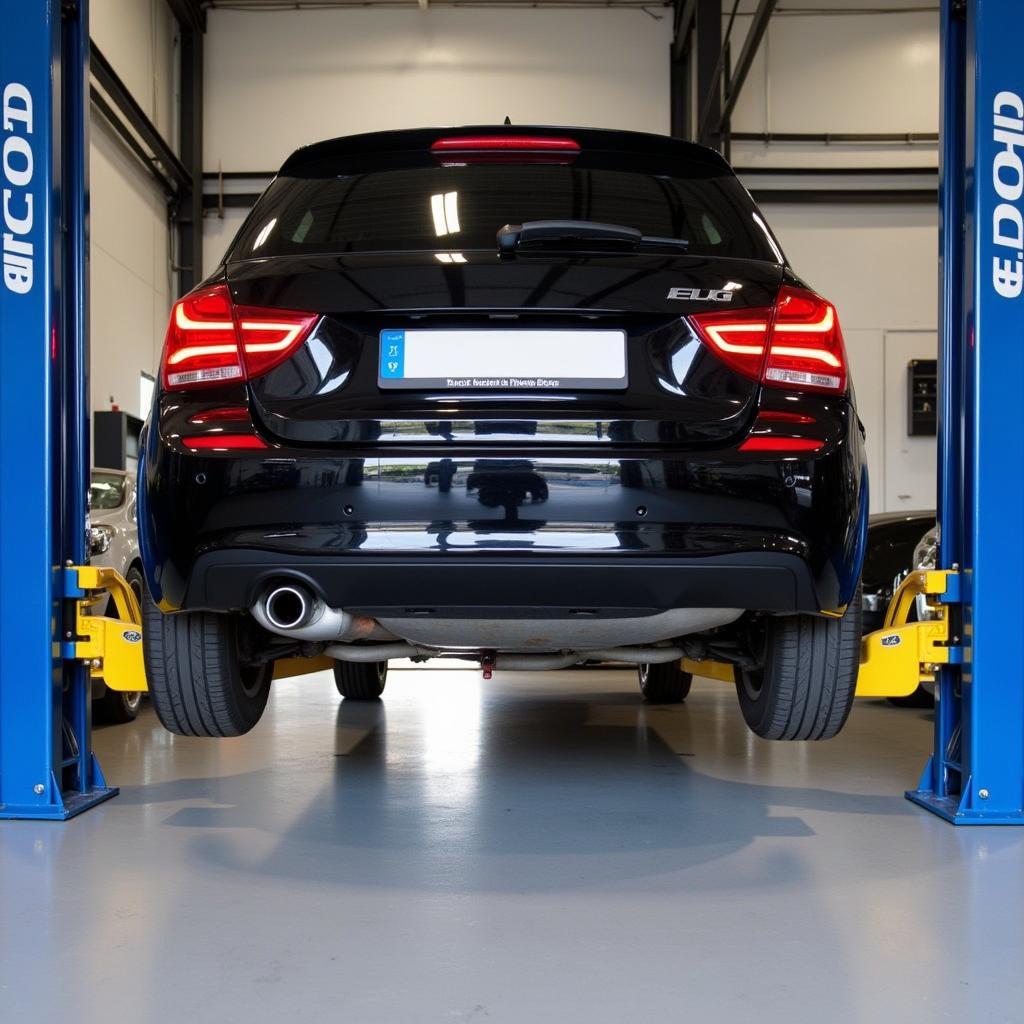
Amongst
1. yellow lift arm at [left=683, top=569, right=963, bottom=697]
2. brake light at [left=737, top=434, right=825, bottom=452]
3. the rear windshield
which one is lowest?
yellow lift arm at [left=683, top=569, right=963, bottom=697]

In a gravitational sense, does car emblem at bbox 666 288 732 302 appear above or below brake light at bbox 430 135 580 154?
below

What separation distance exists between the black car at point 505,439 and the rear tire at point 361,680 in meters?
2.86

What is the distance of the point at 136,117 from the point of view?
1274 centimetres

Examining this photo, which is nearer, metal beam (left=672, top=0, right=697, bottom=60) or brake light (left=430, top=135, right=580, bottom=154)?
brake light (left=430, top=135, right=580, bottom=154)

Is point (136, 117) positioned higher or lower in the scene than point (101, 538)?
higher

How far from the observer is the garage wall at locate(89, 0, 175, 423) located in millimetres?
12062

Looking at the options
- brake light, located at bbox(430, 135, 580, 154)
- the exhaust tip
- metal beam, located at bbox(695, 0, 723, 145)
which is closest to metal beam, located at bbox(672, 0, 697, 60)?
metal beam, located at bbox(695, 0, 723, 145)

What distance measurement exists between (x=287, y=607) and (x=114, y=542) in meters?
3.14

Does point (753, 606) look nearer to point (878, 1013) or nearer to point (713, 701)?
point (878, 1013)

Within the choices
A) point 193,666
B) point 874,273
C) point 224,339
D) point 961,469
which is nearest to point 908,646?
point 961,469

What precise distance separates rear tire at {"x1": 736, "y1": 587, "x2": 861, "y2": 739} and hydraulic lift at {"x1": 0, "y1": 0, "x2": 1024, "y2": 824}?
1.12 ft

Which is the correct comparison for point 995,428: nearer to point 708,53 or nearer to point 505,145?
point 505,145

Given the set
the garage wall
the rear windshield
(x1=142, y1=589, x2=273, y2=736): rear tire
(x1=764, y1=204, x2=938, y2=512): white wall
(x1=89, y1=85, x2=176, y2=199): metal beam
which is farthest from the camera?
(x1=764, y1=204, x2=938, y2=512): white wall

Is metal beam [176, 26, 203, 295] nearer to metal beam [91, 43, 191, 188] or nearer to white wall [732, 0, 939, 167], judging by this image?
metal beam [91, 43, 191, 188]
